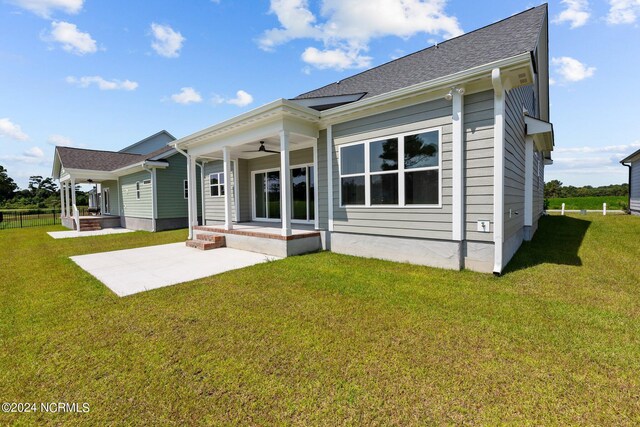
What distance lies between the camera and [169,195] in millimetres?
14266

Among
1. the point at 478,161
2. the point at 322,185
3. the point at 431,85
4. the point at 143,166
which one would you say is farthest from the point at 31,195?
the point at 478,161

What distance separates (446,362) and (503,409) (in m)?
0.55

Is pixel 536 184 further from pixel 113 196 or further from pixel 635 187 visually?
pixel 113 196

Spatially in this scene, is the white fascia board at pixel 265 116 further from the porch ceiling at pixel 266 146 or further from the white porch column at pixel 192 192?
the white porch column at pixel 192 192

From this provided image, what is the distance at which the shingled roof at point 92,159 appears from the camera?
16.7 meters

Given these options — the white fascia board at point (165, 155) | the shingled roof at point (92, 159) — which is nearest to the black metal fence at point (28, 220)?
the shingled roof at point (92, 159)

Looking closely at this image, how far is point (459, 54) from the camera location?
660 cm

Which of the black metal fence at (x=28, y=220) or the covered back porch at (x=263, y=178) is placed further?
the black metal fence at (x=28, y=220)

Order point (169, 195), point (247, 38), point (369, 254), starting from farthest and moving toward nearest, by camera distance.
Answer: point (169, 195)
point (247, 38)
point (369, 254)

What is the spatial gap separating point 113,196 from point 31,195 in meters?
53.2

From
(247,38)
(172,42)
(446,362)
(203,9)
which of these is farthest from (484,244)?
(172,42)

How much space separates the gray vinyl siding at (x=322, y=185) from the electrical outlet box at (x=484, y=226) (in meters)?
3.44

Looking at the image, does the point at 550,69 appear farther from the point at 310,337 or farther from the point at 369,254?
the point at 310,337

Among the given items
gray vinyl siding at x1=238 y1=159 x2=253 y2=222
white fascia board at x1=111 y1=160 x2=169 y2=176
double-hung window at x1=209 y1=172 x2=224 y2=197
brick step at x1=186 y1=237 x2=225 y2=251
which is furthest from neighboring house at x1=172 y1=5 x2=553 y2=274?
white fascia board at x1=111 y1=160 x2=169 y2=176
